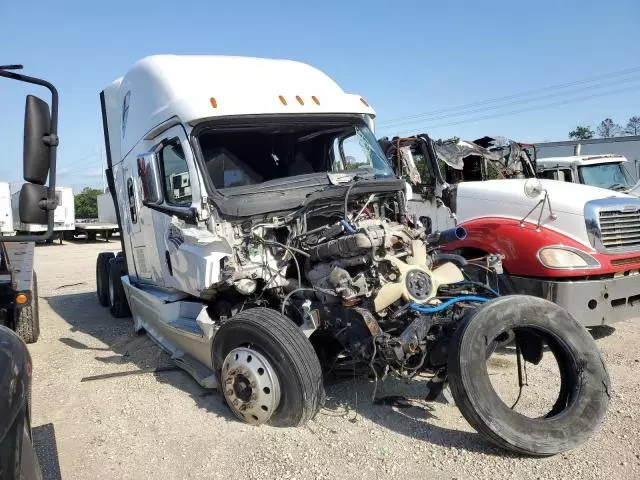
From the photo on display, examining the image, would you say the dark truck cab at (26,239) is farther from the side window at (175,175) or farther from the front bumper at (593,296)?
the front bumper at (593,296)

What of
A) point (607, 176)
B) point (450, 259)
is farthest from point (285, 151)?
point (607, 176)

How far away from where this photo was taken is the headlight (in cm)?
548

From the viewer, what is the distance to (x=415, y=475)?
11.2ft

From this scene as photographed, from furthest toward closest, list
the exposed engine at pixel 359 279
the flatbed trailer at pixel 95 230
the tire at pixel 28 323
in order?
1. the flatbed trailer at pixel 95 230
2. the tire at pixel 28 323
3. the exposed engine at pixel 359 279

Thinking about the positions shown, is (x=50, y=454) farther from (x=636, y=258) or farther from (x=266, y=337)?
(x=636, y=258)

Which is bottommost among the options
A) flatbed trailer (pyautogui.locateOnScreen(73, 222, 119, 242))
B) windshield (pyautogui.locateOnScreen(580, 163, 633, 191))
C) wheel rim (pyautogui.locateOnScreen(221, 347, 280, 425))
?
wheel rim (pyautogui.locateOnScreen(221, 347, 280, 425))

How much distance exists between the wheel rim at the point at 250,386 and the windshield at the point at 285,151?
1.75 meters

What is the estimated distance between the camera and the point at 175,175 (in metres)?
5.38

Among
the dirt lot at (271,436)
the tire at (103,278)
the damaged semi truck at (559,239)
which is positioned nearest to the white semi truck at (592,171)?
the damaged semi truck at (559,239)

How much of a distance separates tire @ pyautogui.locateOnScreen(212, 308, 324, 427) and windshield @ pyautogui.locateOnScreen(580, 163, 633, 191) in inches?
356

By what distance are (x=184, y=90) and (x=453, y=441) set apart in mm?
3812

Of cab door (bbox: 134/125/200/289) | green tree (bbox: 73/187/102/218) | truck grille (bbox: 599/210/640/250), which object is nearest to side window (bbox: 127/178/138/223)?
cab door (bbox: 134/125/200/289)

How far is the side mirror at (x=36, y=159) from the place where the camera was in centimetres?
266

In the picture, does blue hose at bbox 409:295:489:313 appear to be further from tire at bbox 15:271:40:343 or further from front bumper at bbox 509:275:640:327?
tire at bbox 15:271:40:343
